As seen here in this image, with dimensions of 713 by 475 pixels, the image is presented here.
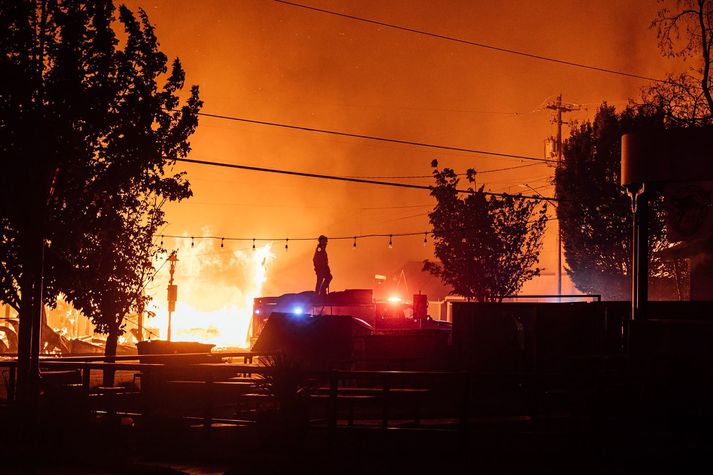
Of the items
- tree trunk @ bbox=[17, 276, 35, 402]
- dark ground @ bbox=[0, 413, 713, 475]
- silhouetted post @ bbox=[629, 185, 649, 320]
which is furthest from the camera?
tree trunk @ bbox=[17, 276, 35, 402]

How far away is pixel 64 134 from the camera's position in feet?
49.9

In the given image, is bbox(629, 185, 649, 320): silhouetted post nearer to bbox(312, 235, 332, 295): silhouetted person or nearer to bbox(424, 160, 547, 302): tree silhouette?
bbox(312, 235, 332, 295): silhouetted person

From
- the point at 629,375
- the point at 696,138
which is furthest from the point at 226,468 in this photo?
the point at 696,138

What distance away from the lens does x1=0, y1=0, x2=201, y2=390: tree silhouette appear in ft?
48.6

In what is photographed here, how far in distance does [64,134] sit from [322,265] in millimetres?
12842

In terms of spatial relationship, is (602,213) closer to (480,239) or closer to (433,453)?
(480,239)

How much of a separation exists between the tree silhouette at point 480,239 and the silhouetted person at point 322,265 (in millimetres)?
16780

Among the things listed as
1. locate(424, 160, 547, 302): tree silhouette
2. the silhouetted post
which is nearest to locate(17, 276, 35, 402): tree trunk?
the silhouetted post

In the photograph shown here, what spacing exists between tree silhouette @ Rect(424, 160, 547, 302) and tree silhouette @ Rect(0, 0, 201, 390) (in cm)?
2763

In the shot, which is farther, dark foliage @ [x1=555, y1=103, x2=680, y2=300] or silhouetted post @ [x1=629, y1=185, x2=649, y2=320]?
dark foliage @ [x1=555, y1=103, x2=680, y2=300]

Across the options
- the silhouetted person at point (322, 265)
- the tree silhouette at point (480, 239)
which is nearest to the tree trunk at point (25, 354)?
the silhouetted person at point (322, 265)

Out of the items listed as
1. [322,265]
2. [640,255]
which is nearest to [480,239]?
[322,265]

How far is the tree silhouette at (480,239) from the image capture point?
146 ft

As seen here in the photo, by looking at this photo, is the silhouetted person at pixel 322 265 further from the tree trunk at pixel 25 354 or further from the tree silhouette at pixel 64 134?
the tree trunk at pixel 25 354
